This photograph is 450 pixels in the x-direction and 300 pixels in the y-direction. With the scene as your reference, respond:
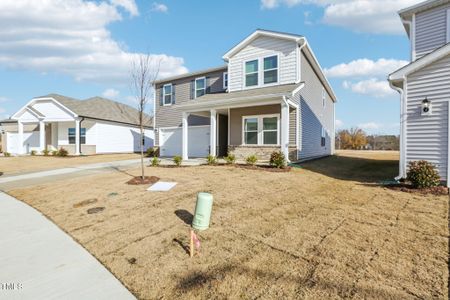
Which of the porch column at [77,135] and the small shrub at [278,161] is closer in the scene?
the small shrub at [278,161]

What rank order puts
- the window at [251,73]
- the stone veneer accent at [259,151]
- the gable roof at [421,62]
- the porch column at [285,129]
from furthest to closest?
1. the window at [251,73]
2. the stone veneer accent at [259,151]
3. the porch column at [285,129]
4. the gable roof at [421,62]

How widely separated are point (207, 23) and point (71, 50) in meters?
15.9

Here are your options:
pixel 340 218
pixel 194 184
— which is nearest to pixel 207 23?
pixel 194 184

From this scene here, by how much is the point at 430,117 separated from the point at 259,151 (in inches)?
296

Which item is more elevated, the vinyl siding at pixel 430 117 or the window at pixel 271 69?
the window at pixel 271 69

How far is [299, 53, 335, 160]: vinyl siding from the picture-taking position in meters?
14.1

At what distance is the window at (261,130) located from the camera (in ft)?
43.0

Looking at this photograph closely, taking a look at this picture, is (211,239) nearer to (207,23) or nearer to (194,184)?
(194,184)

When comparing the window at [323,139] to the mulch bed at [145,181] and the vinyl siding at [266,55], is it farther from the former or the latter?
the mulch bed at [145,181]

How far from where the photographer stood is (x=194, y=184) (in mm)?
7867

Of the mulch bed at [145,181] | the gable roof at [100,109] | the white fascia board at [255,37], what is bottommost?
the mulch bed at [145,181]

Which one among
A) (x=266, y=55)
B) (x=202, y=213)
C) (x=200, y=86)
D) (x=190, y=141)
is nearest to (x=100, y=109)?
(x=190, y=141)

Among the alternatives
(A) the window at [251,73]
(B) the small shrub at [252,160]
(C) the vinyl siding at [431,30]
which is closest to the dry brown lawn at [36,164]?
(B) the small shrub at [252,160]

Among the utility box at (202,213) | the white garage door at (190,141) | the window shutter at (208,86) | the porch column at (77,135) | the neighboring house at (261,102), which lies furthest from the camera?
the porch column at (77,135)
